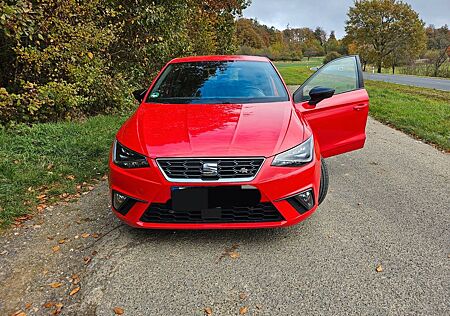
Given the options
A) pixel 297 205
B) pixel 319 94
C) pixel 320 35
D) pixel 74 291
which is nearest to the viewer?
pixel 74 291

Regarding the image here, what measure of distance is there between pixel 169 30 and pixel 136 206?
865cm

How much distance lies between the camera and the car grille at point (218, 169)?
8.77 ft

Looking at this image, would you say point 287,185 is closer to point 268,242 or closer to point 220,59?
point 268,242

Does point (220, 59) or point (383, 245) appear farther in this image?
point (220, 59)

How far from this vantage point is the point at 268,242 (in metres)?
3.00

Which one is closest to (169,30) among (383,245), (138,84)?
(138,84)

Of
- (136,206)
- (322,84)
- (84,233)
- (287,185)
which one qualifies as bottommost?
(84,233)

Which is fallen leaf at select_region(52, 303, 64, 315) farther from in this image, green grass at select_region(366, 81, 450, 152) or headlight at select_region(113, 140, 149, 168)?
green grass at select_region(366, 81, 450, 152)

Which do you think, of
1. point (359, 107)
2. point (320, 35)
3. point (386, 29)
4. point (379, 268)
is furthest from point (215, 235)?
point (320, 35)

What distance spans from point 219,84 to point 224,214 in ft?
5.90

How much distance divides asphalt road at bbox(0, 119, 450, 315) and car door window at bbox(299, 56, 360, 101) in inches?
56.0

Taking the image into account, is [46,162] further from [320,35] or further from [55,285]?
[320,35]

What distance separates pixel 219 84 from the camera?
13.3 ft

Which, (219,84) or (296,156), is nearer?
(296,156)
